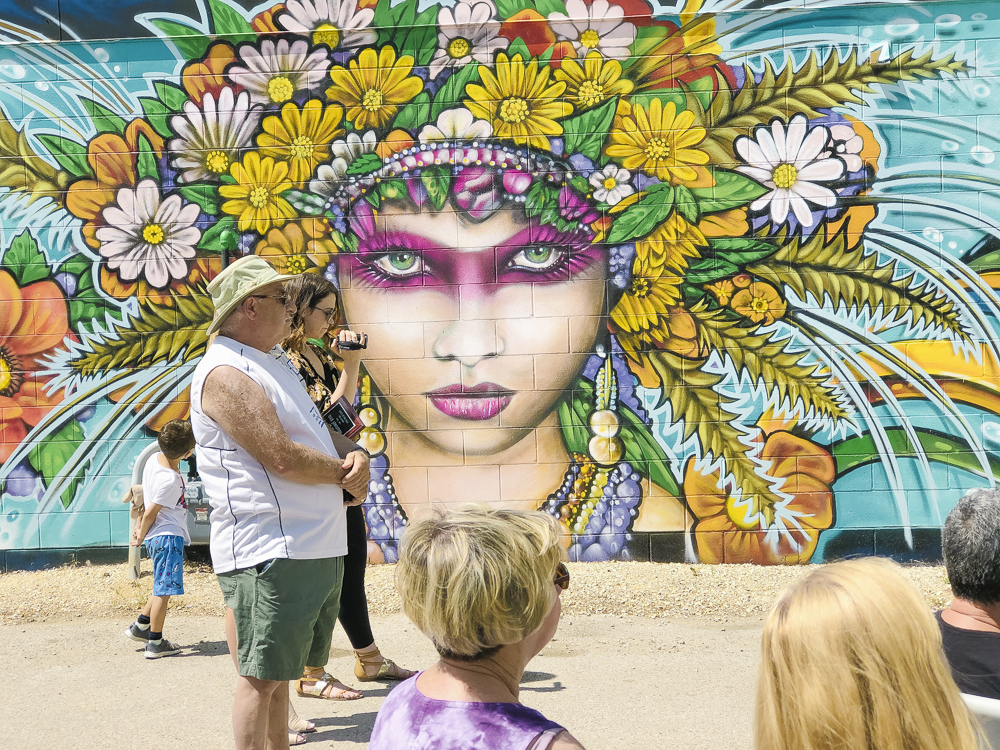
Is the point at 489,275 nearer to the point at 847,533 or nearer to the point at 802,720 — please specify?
the point at 847,533

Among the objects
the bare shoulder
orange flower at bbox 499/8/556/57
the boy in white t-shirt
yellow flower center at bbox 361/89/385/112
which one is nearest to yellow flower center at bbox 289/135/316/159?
yellow flower center at bbox 361/89/385/112

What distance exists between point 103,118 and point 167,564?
3568mm

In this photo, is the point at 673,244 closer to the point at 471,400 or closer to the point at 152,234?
the point at 471,400

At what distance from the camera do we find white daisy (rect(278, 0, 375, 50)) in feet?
21.9

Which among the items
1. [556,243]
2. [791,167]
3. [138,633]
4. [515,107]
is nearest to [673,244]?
[556,243]

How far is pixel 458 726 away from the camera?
1747mm

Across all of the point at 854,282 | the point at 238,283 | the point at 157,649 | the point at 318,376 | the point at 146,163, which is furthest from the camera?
the point at 146,163

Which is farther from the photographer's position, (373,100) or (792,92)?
(373,100)

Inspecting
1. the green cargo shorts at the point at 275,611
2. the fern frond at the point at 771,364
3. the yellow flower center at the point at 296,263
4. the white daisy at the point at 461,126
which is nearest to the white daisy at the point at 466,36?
the white daisy at the point at 461,126

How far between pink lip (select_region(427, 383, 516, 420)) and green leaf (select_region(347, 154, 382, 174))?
5.51 ft

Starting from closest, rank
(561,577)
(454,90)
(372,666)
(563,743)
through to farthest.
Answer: (563,743) < (561,577) < (372,666) < (454,90)

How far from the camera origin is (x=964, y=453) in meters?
6.63

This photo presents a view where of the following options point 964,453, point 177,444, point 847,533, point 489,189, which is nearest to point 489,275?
point 489,189

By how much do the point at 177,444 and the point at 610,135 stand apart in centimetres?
365
